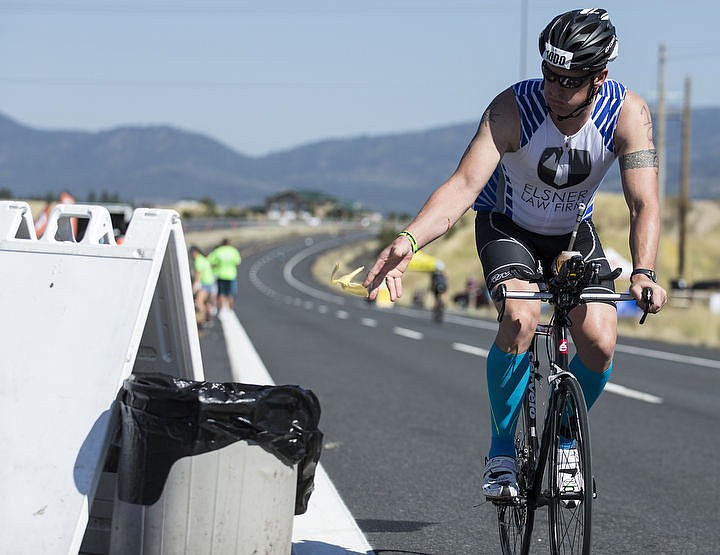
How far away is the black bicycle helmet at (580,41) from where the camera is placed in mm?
3773

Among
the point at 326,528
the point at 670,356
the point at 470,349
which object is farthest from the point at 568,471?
the point at 670,356

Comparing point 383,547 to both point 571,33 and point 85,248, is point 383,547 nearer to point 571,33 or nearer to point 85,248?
point 85,248

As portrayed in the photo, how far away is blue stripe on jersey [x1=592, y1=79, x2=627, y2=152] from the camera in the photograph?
4.08m

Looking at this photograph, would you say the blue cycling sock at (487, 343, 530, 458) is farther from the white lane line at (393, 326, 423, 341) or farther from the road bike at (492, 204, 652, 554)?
the white lane line at (393, 326, 423, 341)

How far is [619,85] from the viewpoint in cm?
418

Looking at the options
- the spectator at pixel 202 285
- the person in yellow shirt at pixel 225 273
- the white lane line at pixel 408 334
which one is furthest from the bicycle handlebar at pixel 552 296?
the person in yellow shirt at pixel 225 273

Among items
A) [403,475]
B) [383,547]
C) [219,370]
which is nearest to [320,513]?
[383,547]

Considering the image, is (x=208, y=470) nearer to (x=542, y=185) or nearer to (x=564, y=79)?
(x=542, y=185)

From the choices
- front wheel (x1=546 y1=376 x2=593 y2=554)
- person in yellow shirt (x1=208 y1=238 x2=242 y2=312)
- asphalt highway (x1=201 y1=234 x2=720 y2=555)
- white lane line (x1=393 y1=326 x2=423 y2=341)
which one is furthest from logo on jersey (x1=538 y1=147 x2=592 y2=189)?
person in yellow shirt (x1=208 y1=238 x2=242 y2=312)

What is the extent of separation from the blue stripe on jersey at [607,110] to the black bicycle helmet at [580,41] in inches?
10.2

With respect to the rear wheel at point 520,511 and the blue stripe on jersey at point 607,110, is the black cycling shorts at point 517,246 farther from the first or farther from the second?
the rear wheel at point 520,511

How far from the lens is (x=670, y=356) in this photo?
17656 mm

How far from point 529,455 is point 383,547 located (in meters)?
0.87

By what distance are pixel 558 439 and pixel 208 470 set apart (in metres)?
1.12
